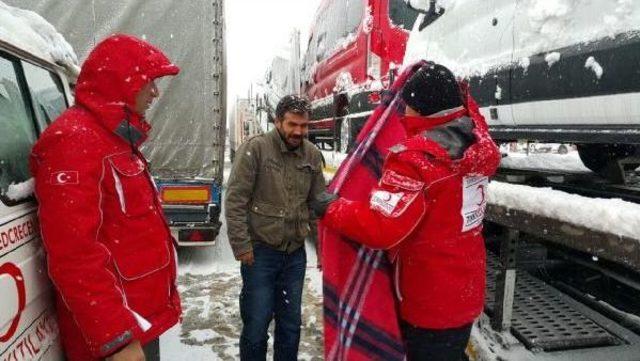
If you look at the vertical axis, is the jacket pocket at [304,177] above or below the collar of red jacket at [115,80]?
below

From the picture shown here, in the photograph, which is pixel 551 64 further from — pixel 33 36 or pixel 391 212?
pixel 33 36

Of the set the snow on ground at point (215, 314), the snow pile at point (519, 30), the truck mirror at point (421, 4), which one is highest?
the truck mirror at point (421, 4)

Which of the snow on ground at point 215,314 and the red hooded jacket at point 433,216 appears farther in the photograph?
the snow on ground at point 215,314

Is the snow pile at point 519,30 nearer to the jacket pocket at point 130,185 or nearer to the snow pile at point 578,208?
the snow pile at point 578,208

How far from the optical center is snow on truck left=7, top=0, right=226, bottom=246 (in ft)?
15.9

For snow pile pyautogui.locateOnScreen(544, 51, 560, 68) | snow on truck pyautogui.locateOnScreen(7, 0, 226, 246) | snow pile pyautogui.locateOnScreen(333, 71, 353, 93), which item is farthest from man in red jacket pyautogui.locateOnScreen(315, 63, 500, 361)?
snow pile pyautogui.locateOnScreen(333, 71, 353, 93)

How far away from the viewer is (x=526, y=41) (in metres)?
3.23

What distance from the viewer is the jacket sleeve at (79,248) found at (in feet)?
4.66

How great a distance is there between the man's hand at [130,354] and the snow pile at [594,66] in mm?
2572

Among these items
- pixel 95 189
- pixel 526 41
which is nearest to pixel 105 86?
pixel 95 189

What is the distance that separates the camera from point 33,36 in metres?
1.99

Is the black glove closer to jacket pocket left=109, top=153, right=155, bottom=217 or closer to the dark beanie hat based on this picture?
the dark beanie hat

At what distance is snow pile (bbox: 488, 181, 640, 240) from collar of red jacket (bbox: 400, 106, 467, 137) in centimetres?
71

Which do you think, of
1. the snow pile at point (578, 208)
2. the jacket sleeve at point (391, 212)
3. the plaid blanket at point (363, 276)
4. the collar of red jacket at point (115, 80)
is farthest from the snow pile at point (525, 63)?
the collar of red jacket at point (115, 80)
